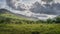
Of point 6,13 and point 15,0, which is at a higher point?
point 15,0

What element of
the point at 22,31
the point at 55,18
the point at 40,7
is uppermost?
the point at 40,7

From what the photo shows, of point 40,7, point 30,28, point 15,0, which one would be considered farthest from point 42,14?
point 15,0

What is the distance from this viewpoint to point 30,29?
2801 millimetres

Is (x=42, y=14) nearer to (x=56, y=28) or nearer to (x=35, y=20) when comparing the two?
(x=35, y=20)

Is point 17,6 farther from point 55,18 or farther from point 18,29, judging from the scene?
point 55,18

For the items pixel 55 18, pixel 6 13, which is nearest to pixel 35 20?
pixel 55 18

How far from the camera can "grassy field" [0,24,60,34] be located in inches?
109

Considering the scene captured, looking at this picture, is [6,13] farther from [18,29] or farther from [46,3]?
[46,3]

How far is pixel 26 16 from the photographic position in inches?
114

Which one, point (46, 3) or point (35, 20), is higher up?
point (46, 3)

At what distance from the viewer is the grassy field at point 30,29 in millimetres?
2779

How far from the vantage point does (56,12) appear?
113 inches

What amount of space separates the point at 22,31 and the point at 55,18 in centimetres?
63

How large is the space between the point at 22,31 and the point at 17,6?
0.47m
